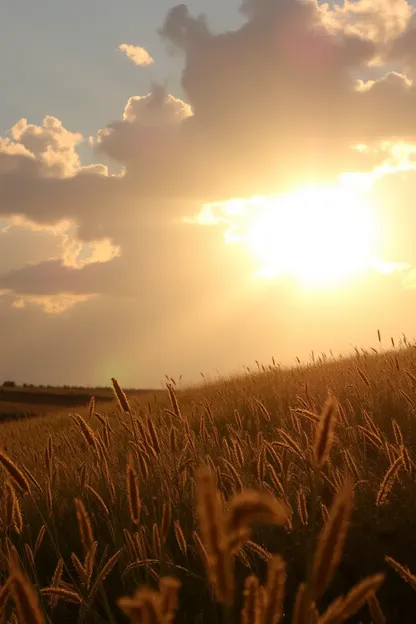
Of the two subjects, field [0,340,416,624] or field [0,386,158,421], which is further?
field [0,386,158,421]

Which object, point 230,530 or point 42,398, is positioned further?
point 42,398

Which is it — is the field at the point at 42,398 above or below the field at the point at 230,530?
above

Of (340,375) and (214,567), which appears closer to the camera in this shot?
(214,567)

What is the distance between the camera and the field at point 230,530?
0.82m

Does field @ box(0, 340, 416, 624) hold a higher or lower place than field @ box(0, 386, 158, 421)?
lower

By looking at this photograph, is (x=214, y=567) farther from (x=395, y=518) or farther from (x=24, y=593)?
(x=395, y=518)

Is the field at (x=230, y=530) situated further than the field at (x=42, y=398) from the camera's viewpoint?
No

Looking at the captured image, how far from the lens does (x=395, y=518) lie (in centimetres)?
282

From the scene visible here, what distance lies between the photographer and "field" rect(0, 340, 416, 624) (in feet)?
2.69

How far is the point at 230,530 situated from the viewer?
751 millimetres

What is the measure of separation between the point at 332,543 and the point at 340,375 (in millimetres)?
6307

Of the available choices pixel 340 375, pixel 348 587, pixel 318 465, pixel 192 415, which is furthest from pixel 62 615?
pixel 340 375

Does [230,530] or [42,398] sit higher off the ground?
[42,398]

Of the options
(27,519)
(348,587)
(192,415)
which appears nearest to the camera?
(348,587)
